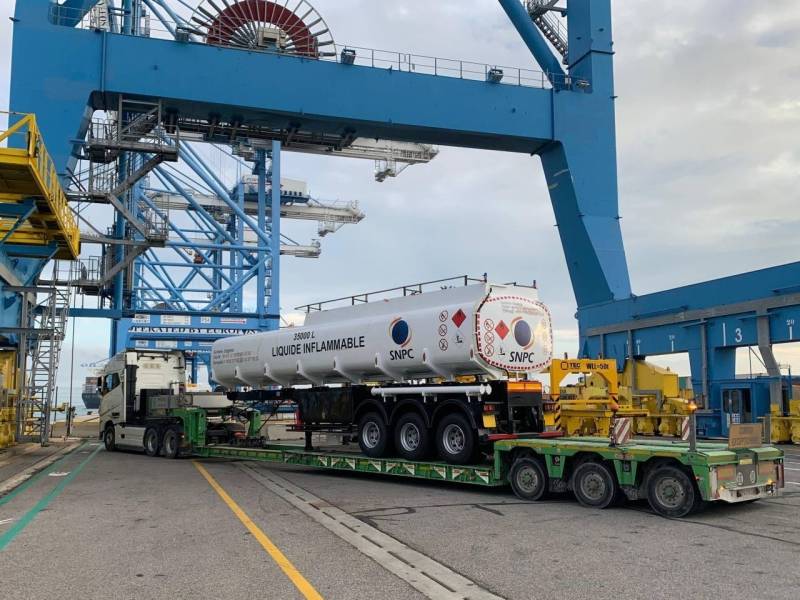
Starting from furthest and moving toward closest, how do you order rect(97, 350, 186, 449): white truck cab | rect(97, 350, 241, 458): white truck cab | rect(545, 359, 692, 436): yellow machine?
rect(97, 350, 186, 449): white truck cab, rect(545, 359, 692, 436): yellow machine, rect(97, 350, 241, 458): white truck cab

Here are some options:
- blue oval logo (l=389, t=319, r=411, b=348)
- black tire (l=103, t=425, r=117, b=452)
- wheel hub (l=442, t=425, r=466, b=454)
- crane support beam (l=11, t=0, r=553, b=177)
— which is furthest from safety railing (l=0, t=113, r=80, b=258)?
wheel hub (l=442, t=425, r=466, b=454)

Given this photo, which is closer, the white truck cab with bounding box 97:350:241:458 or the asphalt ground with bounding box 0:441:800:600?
the asphalt ground with bounding box 0:441:800:600

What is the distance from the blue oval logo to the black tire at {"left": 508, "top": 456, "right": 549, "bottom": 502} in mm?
3592

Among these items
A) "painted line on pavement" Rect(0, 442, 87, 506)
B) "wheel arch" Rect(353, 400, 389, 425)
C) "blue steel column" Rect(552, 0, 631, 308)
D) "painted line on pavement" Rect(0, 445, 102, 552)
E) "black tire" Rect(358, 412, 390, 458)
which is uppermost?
"blue steel column" Rect(552, 0, 631, 308)

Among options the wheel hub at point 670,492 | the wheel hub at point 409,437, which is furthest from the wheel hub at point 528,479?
the wheel hub at point 409,437

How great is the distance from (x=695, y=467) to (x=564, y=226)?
1803cm

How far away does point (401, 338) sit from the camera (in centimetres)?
1475

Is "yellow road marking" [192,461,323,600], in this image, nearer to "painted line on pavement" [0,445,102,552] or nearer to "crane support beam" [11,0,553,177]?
"painted line on pavement" [0,445,102,552]

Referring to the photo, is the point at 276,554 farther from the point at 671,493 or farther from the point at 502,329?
the point at 502,329

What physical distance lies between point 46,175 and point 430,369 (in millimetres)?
9778

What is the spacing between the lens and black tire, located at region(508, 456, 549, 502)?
11.5 metres

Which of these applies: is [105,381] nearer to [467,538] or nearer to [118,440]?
[118,440]

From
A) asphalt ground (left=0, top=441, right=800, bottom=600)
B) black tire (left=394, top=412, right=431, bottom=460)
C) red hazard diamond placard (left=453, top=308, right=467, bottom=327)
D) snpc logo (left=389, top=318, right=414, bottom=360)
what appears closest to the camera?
asphalt ground (left=0, top=441, right=800, bottom=600)

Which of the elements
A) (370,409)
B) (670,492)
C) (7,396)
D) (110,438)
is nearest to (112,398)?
(110,438)
